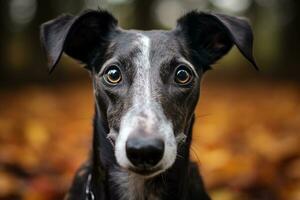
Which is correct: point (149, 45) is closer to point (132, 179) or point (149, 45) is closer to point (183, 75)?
point (183, 75)

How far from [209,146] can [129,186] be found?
4384mm

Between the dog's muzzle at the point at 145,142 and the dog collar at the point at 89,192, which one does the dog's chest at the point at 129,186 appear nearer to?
the dog collar at the point at 89,192

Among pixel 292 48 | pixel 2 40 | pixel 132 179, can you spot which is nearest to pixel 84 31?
pixel 132 179

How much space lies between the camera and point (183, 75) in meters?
5.34

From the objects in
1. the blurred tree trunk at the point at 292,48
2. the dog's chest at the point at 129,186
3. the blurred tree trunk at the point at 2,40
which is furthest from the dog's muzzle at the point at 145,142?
the blurred tree trunk at the point at 292,48

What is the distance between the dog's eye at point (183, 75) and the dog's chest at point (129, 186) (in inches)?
37.6

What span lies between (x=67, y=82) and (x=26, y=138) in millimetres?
12758

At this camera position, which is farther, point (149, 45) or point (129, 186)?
point (129, 186)

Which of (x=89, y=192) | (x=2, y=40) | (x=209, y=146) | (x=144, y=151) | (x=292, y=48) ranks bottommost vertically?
(x=292, y=48)

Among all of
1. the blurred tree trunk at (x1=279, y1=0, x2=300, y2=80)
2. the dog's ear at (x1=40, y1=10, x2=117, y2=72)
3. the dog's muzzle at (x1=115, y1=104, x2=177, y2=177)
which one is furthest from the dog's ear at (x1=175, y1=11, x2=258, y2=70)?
the blurred tree trunk at (x1=279, y1=0, x2=300, y2=80)

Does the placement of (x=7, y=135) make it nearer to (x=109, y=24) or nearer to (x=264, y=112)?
(x=109, y=24)

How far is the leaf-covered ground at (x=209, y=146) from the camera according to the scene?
7645 mm

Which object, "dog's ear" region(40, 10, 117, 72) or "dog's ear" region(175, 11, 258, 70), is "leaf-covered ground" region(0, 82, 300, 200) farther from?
"dog's ear" region(40, 10, 117, 72)

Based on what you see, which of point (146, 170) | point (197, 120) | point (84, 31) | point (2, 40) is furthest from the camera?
point (2, 40)
